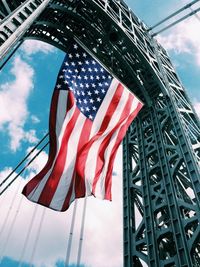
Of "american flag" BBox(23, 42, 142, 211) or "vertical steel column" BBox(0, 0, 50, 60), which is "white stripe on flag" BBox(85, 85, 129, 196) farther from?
"vertical steel column" BBox(0, 0, 50, 60)

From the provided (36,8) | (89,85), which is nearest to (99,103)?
(89,85)

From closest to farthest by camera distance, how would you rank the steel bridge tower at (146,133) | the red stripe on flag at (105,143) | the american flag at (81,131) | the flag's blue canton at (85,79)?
the american flag at (81,131)
the red stripe on flag at (105,143)
the flag's blue canton at (85,79)
the steel bridge tower at (146,133)

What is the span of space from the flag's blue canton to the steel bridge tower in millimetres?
1828

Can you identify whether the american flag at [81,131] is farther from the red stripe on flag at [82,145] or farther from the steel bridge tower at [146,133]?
the steel bridge tower at [146,133]

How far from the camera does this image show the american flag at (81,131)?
7.75 meters

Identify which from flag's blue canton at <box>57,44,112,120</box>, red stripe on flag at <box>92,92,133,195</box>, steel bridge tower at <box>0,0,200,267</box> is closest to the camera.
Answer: red stripe on flag at <box>92,92,133,195</box>

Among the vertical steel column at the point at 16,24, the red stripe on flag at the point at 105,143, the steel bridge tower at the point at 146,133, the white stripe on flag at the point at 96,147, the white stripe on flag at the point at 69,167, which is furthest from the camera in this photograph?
the steel bridge tower at the point at 146,133

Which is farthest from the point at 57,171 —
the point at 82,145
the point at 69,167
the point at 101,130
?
the point at 101,130

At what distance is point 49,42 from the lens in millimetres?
18000

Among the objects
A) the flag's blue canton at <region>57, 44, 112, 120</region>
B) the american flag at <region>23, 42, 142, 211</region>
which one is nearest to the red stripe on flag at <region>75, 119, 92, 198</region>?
the american flag at <region>23, 42, 142, 211</region>

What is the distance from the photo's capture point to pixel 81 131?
9047mm

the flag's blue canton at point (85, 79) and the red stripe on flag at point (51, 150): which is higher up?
the flag's blue canton at point (85, 79)

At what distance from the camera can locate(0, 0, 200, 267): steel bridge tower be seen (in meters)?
11.5

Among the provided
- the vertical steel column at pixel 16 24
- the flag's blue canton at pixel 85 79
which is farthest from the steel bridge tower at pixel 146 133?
the flag's blue canton at pixel 85 79
